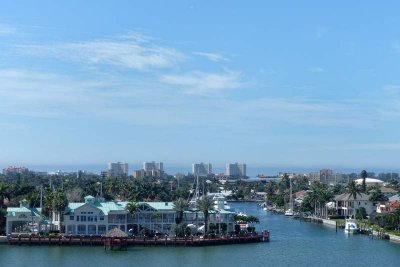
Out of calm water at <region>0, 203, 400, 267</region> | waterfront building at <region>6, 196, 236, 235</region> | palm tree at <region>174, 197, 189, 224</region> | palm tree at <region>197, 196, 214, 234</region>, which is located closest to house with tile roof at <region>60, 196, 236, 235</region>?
waterfront building at <region>6, 196, 236, 235</region>

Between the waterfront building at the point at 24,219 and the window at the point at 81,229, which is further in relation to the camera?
the waterfront building at the point at 24,219

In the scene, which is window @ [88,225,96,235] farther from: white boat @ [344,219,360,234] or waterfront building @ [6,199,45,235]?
white boat @ [344,219,360,234]

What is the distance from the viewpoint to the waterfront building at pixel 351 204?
12438cm

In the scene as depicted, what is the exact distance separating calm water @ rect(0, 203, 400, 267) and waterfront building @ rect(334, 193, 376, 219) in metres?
38.0

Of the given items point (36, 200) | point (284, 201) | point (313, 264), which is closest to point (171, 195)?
point (284, 201)

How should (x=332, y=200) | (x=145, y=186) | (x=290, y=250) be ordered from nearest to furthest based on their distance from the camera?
(x=290, y=250), (x=332, y=200), (x=145, y=186)

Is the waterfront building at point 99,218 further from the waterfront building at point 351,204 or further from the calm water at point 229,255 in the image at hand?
the waterfront building at point 351,204

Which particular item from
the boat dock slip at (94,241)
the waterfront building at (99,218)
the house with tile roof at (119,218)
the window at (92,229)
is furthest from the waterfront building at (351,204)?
the window at (92,229)

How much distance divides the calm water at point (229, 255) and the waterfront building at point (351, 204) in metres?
38.0

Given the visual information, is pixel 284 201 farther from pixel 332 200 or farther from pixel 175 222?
pixel 175 222

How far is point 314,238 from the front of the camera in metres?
91.0

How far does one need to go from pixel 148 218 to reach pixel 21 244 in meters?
15.0

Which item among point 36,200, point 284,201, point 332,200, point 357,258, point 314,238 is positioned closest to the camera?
point 357,258

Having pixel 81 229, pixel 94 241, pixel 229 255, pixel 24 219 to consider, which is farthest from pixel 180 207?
pixel 24 219
